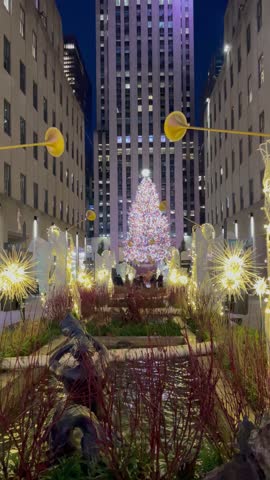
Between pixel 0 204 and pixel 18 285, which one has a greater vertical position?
pixel 0 204

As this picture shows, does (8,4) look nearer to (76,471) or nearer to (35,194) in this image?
(35,194)

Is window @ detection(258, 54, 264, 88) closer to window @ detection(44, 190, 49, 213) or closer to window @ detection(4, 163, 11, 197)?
window @ detection(4, 163, 11, 197)

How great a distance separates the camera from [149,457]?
4172 millimetres

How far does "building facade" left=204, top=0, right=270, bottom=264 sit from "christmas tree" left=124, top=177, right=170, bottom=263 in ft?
25.2

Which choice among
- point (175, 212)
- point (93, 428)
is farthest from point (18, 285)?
point (175, 212)

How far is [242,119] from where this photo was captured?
39.4 metres

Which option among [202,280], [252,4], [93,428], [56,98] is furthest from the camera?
[56,98]

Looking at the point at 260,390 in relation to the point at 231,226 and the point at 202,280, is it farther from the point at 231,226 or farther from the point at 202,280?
the point at 231,226

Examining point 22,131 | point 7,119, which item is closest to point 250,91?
point 22,131

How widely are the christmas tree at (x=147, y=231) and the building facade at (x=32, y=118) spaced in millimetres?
8449

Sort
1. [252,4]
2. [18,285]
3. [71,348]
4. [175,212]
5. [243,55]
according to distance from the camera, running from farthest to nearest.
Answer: [175,212]
[243,55]
[252,4]
[18,285]
[71,348]

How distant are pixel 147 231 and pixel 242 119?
22.7 meters

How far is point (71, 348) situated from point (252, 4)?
36495mm

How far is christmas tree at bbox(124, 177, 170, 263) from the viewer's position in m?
59.1
